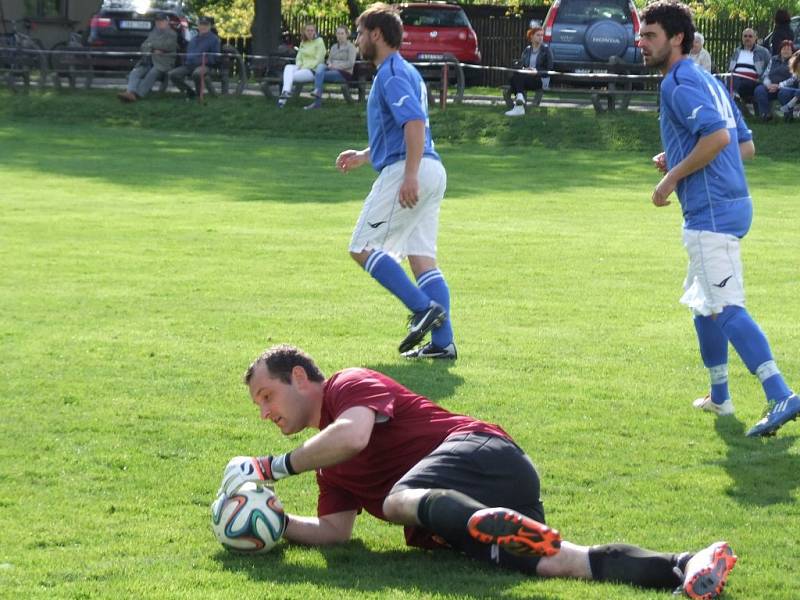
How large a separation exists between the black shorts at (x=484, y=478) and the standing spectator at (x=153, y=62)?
2537 centimetres

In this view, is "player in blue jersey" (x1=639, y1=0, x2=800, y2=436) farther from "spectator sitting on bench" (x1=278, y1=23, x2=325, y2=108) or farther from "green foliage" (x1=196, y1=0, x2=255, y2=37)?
"green foliage" (x1=196, y1=0, x2=255, y2=37)

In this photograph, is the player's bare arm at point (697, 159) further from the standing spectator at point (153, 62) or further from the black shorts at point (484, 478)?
the standing spectator at point (153, 62)

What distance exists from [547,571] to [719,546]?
0.62 meters

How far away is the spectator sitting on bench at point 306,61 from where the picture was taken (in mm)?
27938

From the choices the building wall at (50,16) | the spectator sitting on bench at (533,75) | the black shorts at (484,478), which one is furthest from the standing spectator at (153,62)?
the black shorts at (484,478)

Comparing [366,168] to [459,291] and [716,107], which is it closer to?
[459,291]

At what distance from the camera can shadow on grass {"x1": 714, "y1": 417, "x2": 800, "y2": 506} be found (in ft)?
20.2

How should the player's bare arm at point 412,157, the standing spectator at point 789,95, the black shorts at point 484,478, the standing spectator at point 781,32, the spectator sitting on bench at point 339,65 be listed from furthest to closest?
the spectator sitting on bench at point 339,65 < the standing spectator at point 781,32 < the standing spectator at point 789,95 < the player's bare arm at point 412,157 < the black shorts at point 484,478

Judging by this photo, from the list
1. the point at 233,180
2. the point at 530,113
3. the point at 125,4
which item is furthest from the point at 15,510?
the point at 125,4

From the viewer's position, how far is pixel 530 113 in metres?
27.5

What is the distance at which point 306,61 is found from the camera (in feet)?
92.2

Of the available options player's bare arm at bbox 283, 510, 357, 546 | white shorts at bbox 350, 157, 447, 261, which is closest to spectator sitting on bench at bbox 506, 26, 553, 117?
white shorts at bbox 350, 157, 447, 261

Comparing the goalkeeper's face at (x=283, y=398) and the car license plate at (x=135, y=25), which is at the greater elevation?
the goalkeeper's face at (x=283, y=398)

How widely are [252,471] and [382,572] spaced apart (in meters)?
0.64
